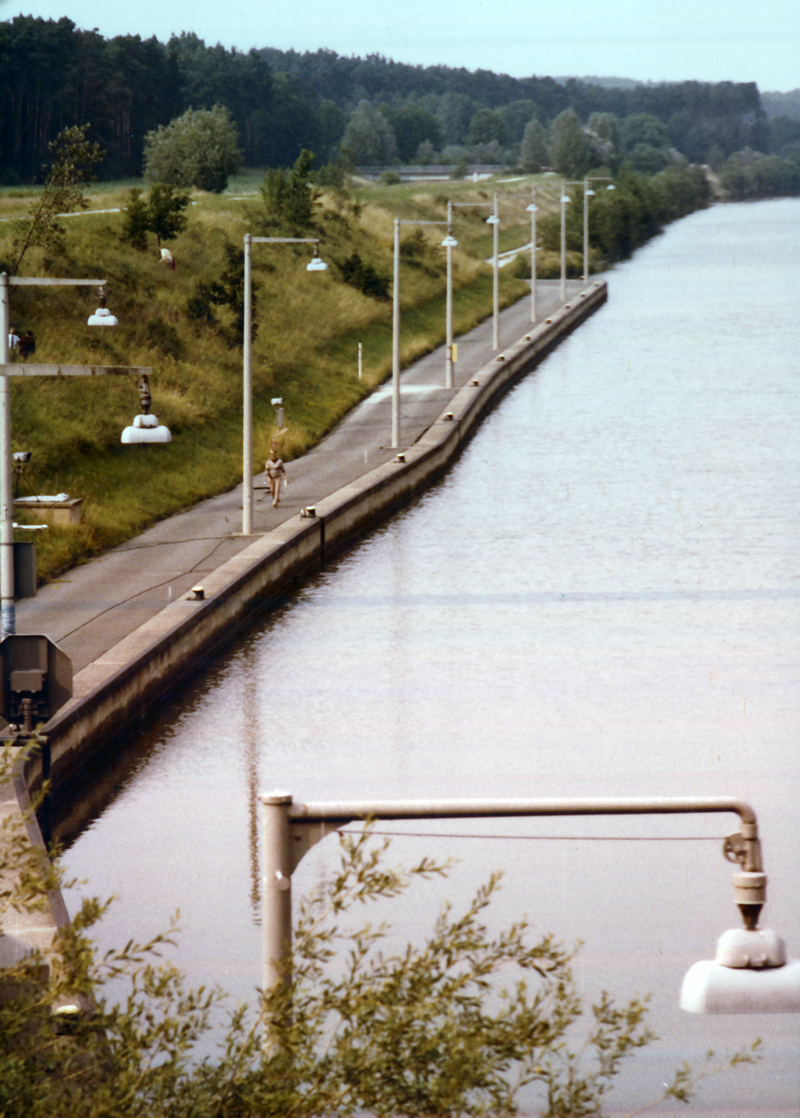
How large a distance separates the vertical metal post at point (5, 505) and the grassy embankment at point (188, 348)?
10406 millimetres

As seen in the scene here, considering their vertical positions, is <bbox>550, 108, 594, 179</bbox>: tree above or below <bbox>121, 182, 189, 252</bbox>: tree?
above

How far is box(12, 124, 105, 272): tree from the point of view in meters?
35.6

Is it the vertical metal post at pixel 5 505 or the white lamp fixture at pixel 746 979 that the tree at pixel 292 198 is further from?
the white lamp fixture at pixel 746 979

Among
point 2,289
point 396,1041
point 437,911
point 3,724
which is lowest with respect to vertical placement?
point 437,911

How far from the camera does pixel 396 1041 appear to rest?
7172 mm

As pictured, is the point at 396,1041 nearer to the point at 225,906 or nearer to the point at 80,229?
the point at 225,906

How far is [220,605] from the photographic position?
26.4 meters

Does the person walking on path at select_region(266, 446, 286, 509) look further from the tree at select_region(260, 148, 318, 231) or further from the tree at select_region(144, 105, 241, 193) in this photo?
the tree at select_region(144, 105, 241, 193)

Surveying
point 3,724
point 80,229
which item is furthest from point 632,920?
point 80,229

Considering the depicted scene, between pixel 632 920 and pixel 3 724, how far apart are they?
6785 millimetres

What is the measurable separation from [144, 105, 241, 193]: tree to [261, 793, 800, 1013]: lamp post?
8687 centimetres

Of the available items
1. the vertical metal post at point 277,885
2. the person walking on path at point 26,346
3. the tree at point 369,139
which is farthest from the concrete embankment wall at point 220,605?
the tree at point 369,139

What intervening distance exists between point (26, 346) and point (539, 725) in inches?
858

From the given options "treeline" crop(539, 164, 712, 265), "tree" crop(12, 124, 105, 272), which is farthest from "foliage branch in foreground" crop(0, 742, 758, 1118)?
"treeline" crop(539, 164, 712, 265)
